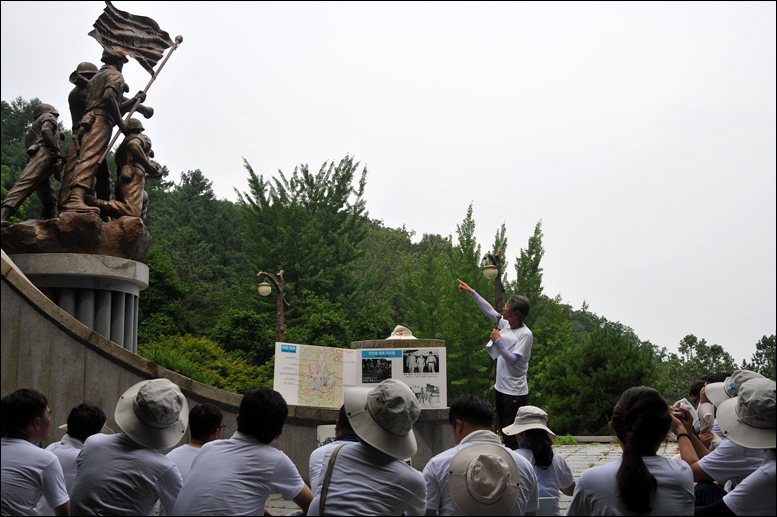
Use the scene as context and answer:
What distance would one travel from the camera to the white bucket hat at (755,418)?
3.52 meters

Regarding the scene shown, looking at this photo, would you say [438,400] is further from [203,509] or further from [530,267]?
[530,267]

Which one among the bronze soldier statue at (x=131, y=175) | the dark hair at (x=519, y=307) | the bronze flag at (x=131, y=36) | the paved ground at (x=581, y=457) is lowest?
the paved ground at (x=581, y=457)

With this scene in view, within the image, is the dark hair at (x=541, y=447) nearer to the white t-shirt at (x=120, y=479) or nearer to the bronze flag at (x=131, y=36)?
the white t-shirt at (x=120, y=479)

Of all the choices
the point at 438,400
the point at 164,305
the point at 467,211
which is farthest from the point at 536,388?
the point at 438,400

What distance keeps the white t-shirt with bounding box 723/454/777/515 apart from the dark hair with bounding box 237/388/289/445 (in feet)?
7.99

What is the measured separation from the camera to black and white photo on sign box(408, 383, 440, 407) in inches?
414

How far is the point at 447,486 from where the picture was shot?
3873 millimetres

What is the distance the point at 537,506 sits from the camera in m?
4.02

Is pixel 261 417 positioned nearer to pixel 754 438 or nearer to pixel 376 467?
pixel 376 467

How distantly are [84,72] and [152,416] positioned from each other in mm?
9480

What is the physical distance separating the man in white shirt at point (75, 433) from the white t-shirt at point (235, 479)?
1.81 meters

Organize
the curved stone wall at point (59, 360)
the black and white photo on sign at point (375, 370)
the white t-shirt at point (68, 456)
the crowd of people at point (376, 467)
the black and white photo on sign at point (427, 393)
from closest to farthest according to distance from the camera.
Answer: the crowd of people at point (376, 467) < the white t-shirt at point (68, 456) < the curved stone wall at point (59, 360) < the black and white photo on sign at point (427, 393) < the black and white photo on sign at point (375, 370)

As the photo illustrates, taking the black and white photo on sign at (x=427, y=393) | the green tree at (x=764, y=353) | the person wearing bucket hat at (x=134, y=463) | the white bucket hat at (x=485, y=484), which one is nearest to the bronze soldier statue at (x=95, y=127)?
the black and white photo on sign at (x=427, y=393)

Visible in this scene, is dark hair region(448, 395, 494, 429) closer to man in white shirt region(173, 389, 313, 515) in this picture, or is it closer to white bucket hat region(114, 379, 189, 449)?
man in white shirt region(173, 389, 313, 515)
